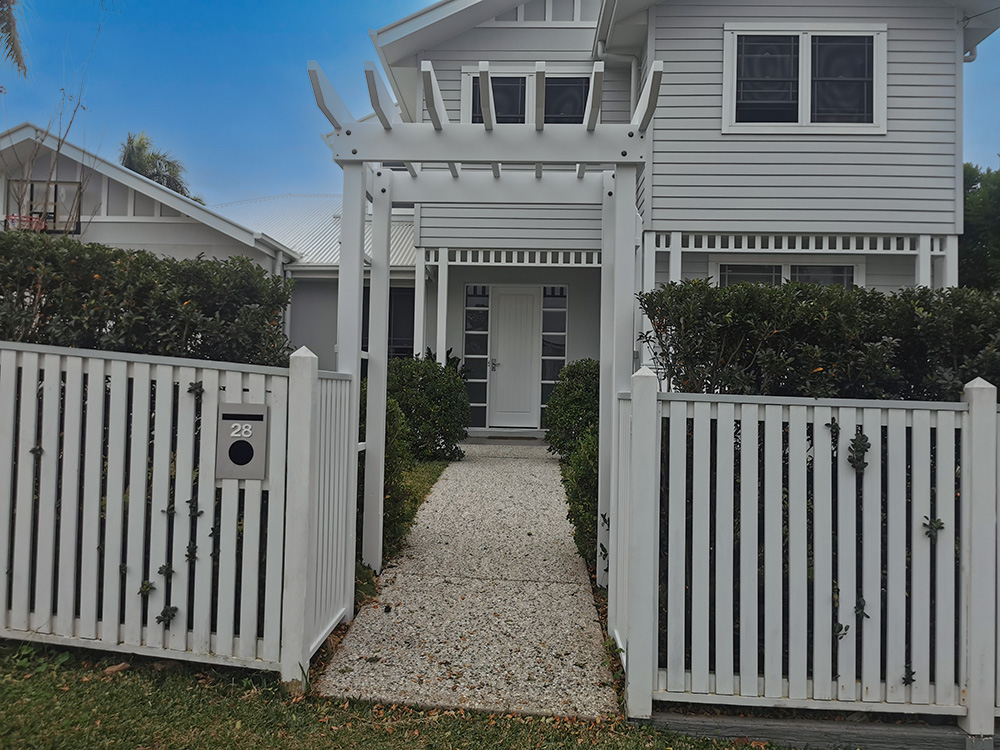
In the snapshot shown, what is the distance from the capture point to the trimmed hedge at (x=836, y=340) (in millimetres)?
2926

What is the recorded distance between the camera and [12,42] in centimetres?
1169

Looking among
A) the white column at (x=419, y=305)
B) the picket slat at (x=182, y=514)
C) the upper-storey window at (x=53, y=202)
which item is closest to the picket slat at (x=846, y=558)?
the picket slat at (x=182, y=514)

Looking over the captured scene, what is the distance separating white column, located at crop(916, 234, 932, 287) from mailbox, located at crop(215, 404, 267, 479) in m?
8.09

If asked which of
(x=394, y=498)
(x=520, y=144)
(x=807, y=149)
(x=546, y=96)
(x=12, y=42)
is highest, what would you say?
(x=12, y=42)

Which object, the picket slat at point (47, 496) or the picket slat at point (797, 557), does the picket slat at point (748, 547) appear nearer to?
the picket slat at point (797, 557)

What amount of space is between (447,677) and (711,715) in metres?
1.15

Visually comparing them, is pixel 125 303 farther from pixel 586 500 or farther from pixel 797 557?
pixel 797 557

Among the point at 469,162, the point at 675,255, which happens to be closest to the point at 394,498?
the point at 469,162

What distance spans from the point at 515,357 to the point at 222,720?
9480 millimetres

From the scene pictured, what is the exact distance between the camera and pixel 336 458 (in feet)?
11.5

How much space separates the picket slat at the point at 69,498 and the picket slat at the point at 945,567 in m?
3.64

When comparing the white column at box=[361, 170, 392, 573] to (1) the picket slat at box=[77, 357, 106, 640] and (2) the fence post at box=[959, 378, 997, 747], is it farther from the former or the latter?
(2) the fence post at box=[959, 378, 997, 747]

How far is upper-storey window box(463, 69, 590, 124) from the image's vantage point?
10.2m

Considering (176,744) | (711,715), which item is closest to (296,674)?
(176,744)
